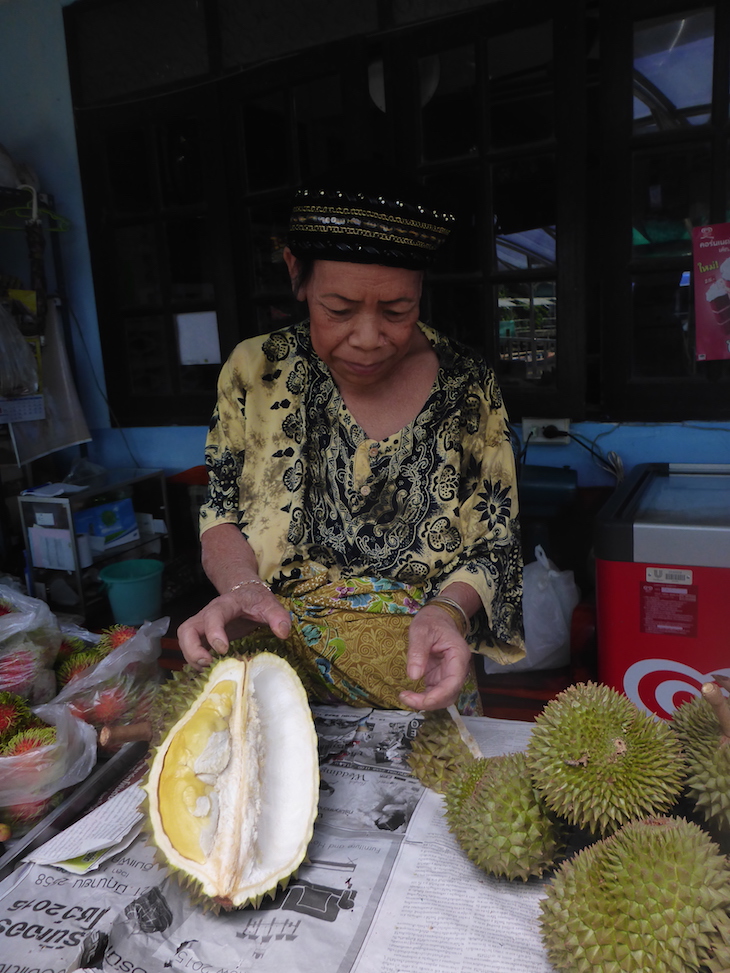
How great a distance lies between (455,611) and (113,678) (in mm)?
869

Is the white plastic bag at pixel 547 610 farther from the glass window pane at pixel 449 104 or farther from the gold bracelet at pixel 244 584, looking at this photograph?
the glass window pane at pixel 449 104

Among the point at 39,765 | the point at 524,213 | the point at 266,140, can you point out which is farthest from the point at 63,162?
the point at 39,765

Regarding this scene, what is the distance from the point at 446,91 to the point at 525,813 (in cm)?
304

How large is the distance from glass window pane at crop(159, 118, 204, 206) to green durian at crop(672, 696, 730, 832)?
141 inches

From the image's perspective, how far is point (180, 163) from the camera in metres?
3.71

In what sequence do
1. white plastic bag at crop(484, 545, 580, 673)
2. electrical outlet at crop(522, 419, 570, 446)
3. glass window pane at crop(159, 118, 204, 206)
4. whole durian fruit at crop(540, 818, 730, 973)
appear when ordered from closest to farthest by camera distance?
whole durian fruit at crop(540, 818, 730, 973), white plastic bag at crop(484, 545, 580, 673), electrical outlet at crop(522, 419, 570, 446), glass window pane at crop(159, 118, 204, 206)

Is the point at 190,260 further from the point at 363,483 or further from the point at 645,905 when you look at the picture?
the point at 645,905

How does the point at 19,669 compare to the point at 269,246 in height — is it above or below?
below

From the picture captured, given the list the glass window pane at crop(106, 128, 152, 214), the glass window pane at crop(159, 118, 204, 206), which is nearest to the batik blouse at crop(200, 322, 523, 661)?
the glass window pane at crop(159, 118, 204, 206)

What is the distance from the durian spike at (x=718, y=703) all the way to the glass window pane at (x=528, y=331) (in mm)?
2367

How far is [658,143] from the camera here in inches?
107

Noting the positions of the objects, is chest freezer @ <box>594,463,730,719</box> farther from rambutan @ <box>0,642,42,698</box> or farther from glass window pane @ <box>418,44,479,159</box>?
glass window pane @ <box>418,44,479,159</box>

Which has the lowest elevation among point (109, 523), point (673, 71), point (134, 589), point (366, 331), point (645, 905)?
point (134, 589)

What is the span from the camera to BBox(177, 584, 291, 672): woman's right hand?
113 centimetres
